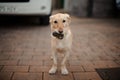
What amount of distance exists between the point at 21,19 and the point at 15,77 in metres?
6.39

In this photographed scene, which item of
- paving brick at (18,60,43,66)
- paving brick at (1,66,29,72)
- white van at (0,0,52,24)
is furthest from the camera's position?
white van at (0,0,52,24)

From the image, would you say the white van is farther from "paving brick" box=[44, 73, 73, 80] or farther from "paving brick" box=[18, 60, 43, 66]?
"paving brick" box=[44, 73, 73, 80]

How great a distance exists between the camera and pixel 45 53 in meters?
5.26

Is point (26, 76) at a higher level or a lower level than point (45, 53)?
higher

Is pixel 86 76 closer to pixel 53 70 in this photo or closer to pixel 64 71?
pixel 64 71

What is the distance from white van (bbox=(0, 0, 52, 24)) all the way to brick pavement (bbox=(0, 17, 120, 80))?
0.50 meters

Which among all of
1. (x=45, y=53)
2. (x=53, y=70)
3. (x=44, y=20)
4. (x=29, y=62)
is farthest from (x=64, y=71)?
(x=44, y=20)

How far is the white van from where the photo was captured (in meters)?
7.61

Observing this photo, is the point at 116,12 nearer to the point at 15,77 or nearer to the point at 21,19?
the point at 21,19

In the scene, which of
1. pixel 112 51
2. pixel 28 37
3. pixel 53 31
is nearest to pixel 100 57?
pixel 112 51

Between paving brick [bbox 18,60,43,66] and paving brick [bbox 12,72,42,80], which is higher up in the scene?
paving brick [bbox 12,72,42,80]

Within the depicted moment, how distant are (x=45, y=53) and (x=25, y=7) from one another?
113 inches

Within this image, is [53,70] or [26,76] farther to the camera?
[53,70]

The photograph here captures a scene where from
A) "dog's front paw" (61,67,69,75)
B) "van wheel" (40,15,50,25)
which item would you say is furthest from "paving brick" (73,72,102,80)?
"van wheel" (40,15,50,25)
